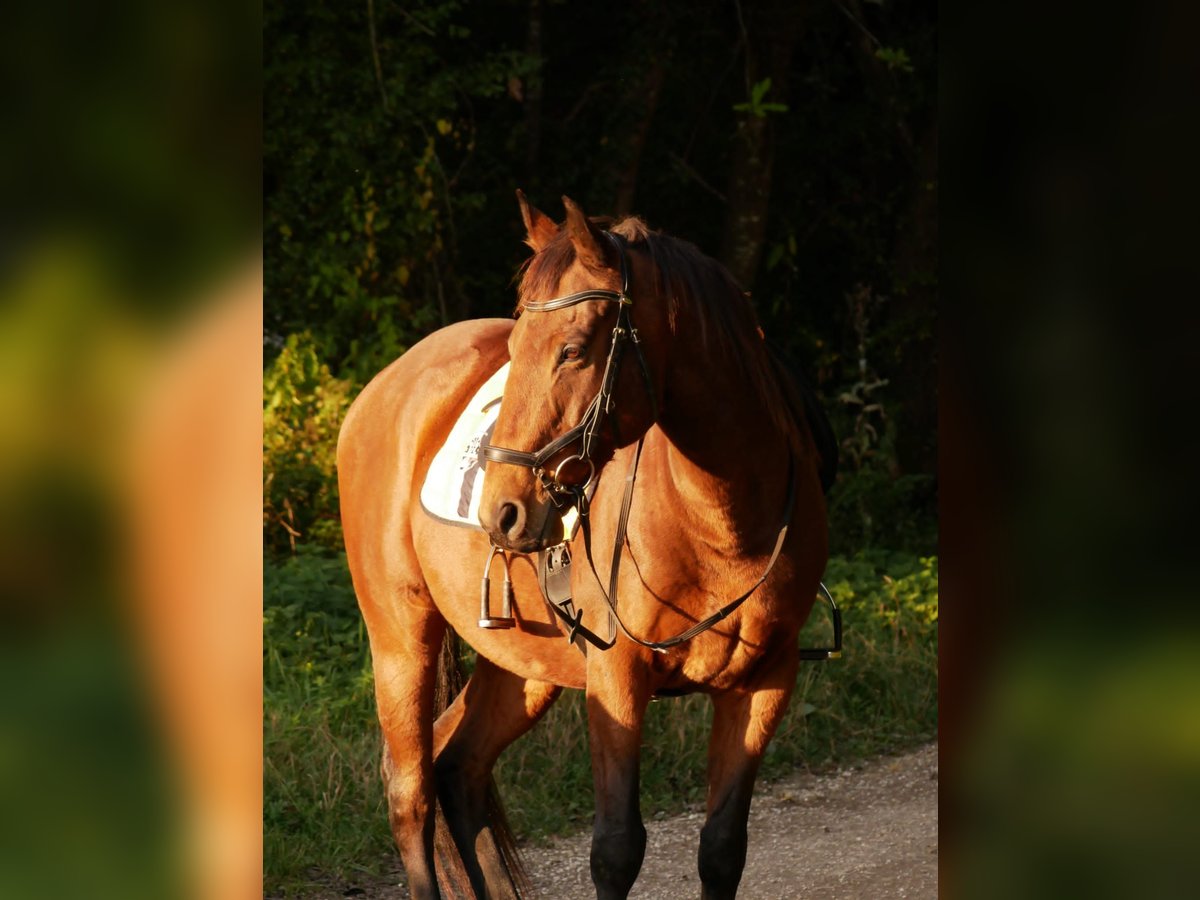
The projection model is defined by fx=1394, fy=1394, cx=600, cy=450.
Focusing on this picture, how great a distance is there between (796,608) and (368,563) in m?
1.53

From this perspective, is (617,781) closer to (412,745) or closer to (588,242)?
(412,745)

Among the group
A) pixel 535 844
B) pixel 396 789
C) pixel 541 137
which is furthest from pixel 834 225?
pixel 396 789

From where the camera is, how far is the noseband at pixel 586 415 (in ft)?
8.84

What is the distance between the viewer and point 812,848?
509 cm

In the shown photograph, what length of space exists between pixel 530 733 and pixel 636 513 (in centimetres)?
272

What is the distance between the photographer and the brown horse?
8.98ft

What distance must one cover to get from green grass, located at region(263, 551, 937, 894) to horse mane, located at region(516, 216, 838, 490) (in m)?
2.55

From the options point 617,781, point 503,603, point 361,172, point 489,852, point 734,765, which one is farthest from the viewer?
point 361,172

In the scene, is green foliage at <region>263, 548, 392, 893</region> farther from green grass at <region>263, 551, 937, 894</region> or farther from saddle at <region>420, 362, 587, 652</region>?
saddle at <region>420, 362, 587, 652</region>

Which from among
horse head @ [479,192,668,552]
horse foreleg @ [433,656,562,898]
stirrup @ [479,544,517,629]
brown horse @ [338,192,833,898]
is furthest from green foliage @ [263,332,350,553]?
horse head @ [479,192,668,552]

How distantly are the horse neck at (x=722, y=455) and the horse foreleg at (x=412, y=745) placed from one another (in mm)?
1327
